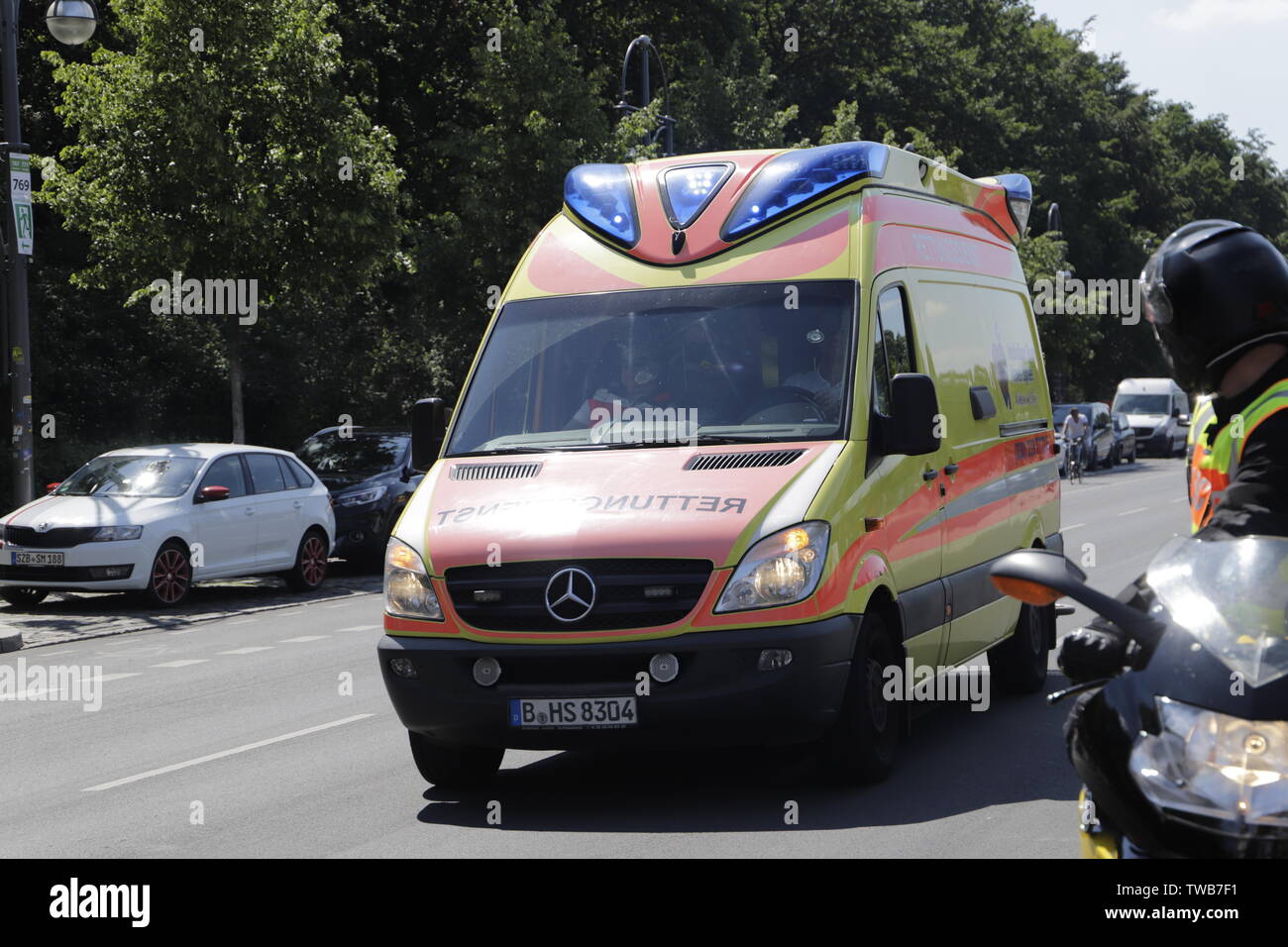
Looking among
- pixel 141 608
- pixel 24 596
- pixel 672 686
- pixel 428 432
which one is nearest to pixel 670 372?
pixel 428 432

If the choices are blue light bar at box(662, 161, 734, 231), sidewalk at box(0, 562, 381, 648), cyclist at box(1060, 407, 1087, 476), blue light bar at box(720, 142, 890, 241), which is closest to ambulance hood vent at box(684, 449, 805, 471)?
blue light bar at box(720, 142, 890, 241)

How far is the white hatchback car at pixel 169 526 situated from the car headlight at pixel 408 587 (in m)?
10.1

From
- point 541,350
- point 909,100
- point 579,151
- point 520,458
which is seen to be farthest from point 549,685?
point 909,100

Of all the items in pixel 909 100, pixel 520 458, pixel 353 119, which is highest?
pixel 909 100

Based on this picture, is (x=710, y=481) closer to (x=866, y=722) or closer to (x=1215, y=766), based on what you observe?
(x=866, y=722)

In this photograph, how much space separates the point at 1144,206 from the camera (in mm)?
69562

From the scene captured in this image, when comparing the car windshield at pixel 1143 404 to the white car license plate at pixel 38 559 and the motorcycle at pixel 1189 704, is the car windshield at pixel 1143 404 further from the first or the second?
the motorcycle at pixel 1189 704

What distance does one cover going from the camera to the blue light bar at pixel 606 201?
832cm

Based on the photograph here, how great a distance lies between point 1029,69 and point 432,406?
5565cm

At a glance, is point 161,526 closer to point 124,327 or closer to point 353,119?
point 353,119

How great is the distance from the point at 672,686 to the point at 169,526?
37.3 ft

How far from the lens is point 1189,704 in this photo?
3078mm

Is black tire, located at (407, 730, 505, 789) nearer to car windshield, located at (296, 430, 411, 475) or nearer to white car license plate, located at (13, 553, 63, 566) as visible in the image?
white car license plate, located at (13, 553, 63, 566)
